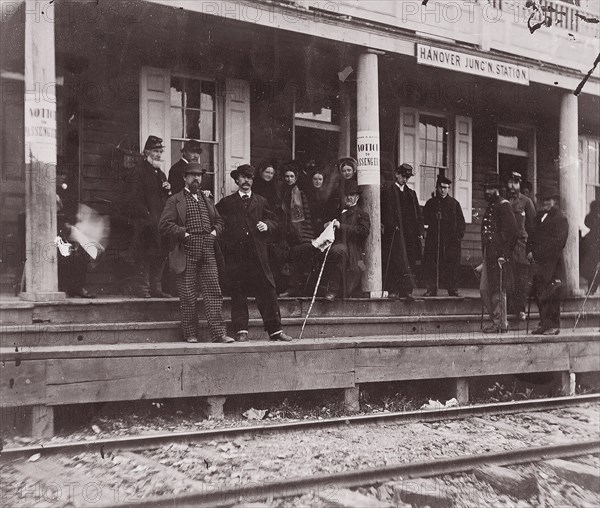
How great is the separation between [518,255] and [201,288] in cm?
489

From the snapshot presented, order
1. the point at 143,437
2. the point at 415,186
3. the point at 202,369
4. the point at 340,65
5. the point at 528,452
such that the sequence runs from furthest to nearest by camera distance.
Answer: the point at 415,186
the point at 340,65
the point at 202,369
the point at 528,452
the point at 143,437

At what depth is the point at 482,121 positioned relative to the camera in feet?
46.0

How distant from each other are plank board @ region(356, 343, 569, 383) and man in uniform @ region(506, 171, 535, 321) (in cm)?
93

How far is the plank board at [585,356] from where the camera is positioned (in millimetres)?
9523

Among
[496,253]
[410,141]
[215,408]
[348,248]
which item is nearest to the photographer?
[215,408]

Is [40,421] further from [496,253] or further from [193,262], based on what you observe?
[496,253]

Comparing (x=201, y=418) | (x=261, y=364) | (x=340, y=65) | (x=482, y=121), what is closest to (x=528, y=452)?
(x=261, y=364)

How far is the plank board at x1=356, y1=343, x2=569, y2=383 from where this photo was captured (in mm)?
7934

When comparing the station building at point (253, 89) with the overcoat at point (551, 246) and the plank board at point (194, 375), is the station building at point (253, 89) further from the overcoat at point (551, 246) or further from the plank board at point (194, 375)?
the overcoat at point (551, 246)

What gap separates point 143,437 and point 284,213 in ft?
12.4

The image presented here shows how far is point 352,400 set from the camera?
7773mm

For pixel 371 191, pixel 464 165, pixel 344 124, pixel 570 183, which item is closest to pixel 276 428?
pixel 371 191

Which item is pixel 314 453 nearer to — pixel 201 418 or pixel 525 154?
pixel 201 418

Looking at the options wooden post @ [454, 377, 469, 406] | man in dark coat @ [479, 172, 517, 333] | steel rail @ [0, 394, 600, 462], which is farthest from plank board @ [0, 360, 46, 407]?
man in dark coat @ [479, 172, 517, 333]
